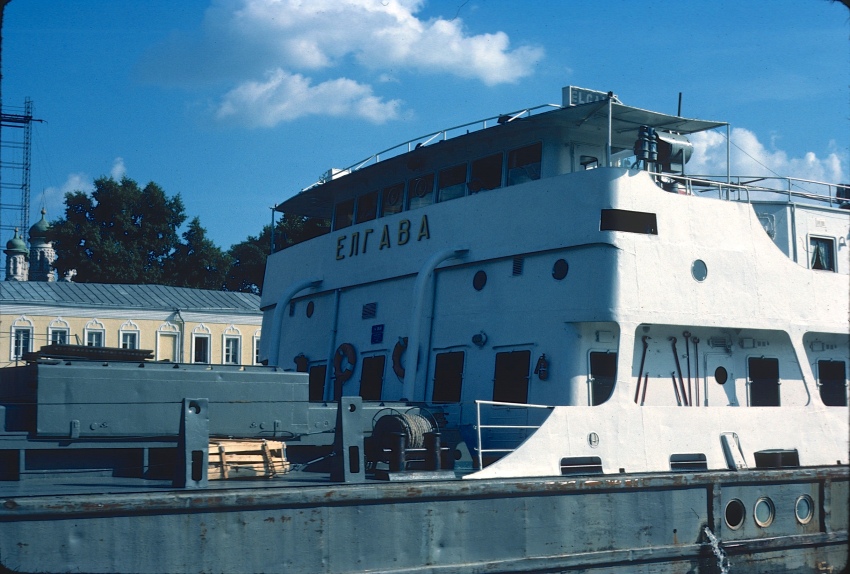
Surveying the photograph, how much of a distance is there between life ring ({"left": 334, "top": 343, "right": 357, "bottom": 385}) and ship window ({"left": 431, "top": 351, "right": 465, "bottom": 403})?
1856 millimetres

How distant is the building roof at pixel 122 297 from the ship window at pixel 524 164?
1280 inches

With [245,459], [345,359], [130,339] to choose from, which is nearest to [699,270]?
[345,359]

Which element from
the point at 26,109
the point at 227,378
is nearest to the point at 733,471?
the point at 227,378

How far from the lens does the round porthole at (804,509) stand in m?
10.8

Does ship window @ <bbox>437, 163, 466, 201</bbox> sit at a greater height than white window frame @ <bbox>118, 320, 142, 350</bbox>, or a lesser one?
greater

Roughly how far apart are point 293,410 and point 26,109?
41237 millimetres

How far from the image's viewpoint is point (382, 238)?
47.4 ft

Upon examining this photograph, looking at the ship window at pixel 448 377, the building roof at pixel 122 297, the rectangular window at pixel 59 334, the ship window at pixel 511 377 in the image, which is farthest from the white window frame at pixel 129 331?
the ship window at pixel 511 377

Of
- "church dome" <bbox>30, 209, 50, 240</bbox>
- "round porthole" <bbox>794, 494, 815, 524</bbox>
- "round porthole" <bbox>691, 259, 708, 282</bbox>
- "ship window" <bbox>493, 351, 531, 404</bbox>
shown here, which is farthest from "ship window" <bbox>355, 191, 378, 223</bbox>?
"church dome" <bbox>30, 209, 50, 240</bbox>

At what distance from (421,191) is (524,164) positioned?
2.03 metres

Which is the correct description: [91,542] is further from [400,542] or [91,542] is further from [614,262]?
[614,262]

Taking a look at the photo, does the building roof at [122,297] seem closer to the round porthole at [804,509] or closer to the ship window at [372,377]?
the ship window at [372,377]

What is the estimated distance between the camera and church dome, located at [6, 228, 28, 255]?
223ft

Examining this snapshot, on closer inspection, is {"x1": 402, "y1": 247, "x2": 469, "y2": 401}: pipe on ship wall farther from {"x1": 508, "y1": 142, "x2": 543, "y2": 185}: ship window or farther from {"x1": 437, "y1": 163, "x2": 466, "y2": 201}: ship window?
{"x1": 437, "y1": 163, "x2": 466, "y2": 201}: ship window
